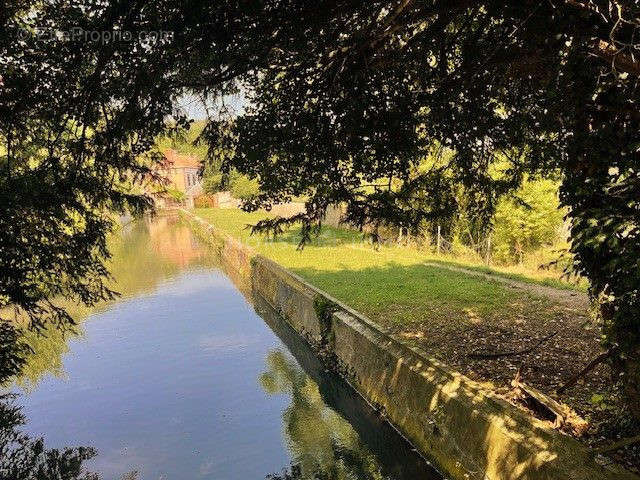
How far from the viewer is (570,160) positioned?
4.33 meters

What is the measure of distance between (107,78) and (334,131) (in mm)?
2429

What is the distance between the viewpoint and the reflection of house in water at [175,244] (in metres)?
31.1

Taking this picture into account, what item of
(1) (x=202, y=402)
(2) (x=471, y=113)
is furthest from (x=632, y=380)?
(1) (x=202, y=402)

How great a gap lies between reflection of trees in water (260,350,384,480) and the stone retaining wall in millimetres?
728

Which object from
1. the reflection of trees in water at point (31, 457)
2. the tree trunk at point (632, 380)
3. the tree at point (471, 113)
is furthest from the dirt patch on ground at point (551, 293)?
the reflection of trees in water at point (31, 457)

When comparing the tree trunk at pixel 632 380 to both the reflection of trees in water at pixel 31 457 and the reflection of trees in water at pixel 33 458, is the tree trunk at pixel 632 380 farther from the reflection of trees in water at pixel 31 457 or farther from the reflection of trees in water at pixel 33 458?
the reflection of trees in water at pixel 31 457

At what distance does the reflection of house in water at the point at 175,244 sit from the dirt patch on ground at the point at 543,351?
21062mm

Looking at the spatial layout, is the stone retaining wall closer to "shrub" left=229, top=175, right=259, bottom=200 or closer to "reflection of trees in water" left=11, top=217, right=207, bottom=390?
"reflection of trees in water" left=11, top=217, right=207, bottom=390

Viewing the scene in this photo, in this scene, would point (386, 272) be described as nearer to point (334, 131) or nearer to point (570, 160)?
point (334, 131)

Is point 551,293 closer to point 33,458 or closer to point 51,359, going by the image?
point 33,458

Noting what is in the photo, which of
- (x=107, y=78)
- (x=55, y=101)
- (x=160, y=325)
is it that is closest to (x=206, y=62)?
(x=107, y=78)

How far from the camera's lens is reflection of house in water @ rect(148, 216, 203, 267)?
31081 millimetres

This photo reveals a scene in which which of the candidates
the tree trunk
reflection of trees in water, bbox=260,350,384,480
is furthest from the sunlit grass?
the tree trunk

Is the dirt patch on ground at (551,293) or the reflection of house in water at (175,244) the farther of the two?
the reflection of house in water at (175,244)
